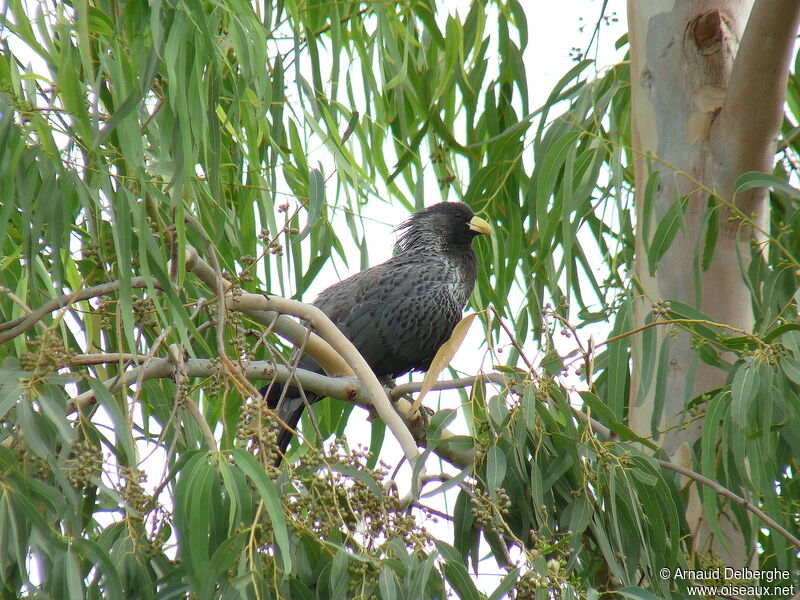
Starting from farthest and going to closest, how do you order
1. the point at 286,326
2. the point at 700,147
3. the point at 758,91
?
the point at 700,147 → the point at 758,91 → the point at 286,326

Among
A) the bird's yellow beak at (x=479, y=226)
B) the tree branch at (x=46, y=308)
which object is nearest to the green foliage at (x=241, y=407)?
the tree branch at (x=46, y=308)

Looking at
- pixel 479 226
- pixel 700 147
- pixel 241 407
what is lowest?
pixel 241 407

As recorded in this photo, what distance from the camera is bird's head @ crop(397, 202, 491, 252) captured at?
3.90 metres

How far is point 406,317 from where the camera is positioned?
11.7ft

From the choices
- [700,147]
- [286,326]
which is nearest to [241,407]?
[286,326]

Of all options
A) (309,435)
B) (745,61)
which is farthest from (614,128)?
(309,435)

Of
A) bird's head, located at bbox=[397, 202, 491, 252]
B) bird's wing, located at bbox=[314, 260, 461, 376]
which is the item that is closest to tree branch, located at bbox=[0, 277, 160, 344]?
bird's wing, located at bbox=[314, 260, 461, 376]

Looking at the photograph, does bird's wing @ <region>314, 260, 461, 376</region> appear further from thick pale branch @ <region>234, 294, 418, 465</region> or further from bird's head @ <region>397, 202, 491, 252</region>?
thick pale branch @ <region>234, 294, 418, 465</region>

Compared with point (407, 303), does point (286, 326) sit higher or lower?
lower

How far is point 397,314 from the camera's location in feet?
11.7

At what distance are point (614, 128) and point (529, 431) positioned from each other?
177 centimetres

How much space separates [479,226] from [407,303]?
38 centimetres

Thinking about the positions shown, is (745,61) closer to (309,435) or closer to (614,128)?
(614,128)

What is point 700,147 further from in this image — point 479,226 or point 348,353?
point 348,353
